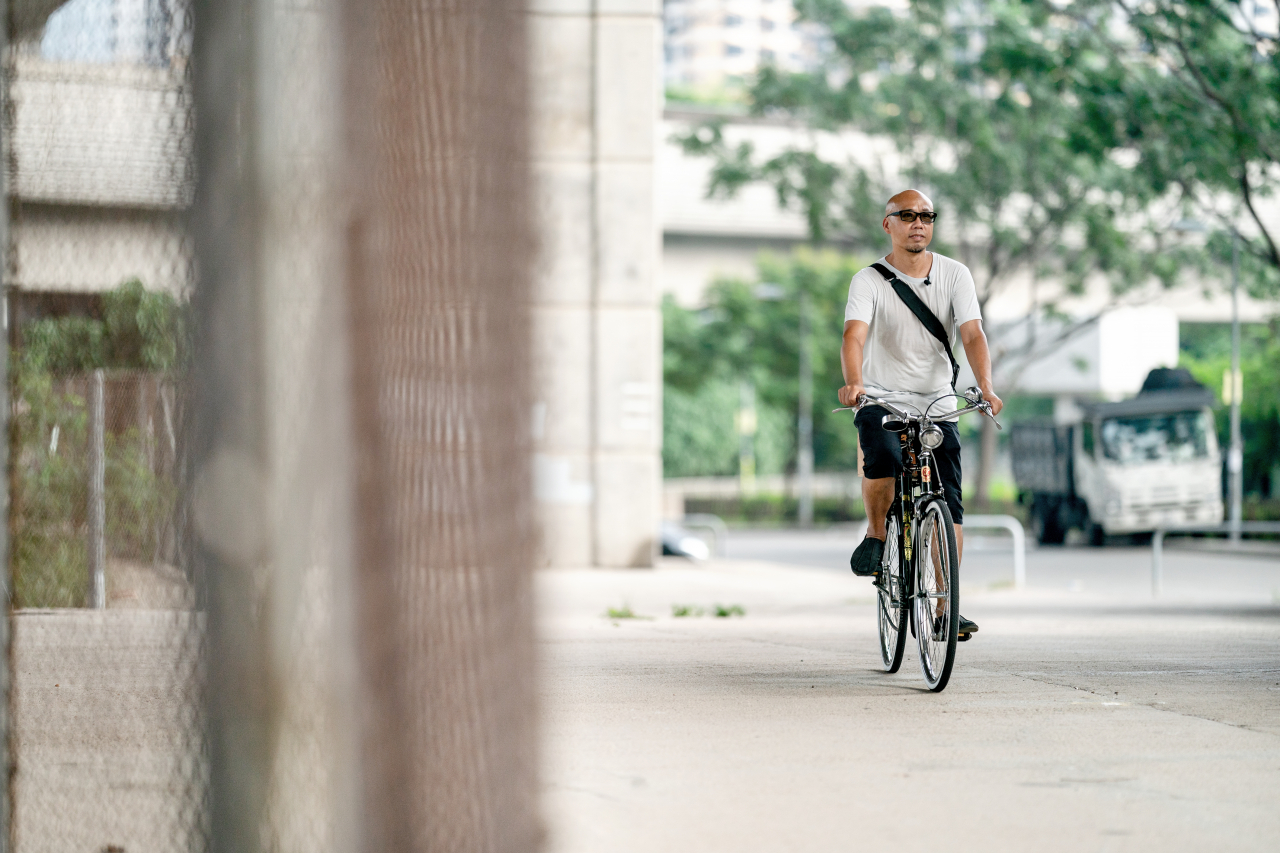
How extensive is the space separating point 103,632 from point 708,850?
1.45m

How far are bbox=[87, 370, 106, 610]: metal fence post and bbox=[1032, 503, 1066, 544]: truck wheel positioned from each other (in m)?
30.5

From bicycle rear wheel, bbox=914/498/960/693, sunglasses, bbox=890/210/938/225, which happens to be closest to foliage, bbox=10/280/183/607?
bicycle rear wheel, bbox=914/498/960/693

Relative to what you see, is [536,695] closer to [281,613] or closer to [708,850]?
[281,613]

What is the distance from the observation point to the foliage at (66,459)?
256 cm

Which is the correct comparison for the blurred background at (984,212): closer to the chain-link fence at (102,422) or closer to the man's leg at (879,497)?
the man's leg at (879,497)

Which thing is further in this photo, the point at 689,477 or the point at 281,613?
Result: the point at 689,477

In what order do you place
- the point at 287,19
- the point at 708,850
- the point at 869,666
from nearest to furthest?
the point at 287,19 < the point at 708,850 < the point at 869,666

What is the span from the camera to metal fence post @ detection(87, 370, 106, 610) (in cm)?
264

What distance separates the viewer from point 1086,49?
18969mm

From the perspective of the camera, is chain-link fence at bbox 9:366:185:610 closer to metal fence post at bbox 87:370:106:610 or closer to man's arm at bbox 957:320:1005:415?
metal fence post at bbox 87:370:106:610

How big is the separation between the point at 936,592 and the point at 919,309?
3.72 feet

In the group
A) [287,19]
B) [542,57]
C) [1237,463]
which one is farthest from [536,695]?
[1237,463]

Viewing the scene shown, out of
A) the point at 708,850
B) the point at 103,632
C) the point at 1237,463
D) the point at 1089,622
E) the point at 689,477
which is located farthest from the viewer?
the point at 689,477

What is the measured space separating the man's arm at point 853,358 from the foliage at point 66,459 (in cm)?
367
